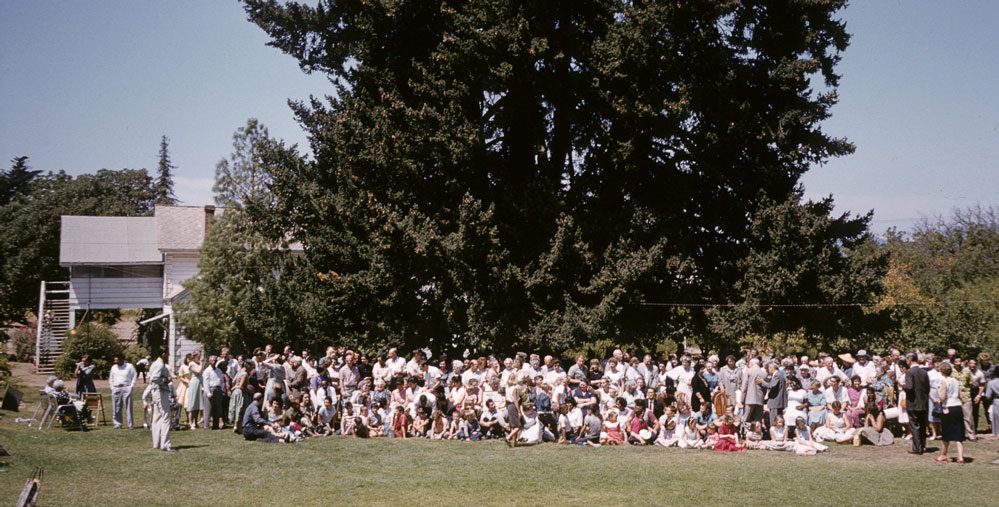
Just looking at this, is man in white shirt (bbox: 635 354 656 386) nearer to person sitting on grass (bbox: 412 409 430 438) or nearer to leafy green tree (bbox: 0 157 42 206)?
person sitting on grass (bbox: 412 409 430 438)

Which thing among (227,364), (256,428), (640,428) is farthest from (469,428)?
(227,364)

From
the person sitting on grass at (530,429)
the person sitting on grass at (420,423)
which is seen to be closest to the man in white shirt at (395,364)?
the person sitting on grass at (420,423)

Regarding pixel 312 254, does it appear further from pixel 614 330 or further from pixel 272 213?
pixel 614 330

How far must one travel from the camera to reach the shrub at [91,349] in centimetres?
3581

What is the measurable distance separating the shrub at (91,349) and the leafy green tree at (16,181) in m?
34.6

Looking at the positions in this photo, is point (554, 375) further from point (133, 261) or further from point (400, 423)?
point (133, 261)

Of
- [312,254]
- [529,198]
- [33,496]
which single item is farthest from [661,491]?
[312,254]

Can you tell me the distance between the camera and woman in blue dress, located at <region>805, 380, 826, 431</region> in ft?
61.9

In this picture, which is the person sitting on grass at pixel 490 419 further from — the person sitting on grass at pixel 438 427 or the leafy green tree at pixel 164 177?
the leafy green tree at pixel 164 177

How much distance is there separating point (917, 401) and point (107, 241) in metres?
45.0

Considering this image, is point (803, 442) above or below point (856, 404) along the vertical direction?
below

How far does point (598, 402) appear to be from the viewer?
19.2 metres

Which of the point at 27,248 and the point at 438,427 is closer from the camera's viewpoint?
the point at 438,427

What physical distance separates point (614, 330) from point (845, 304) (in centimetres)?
691
